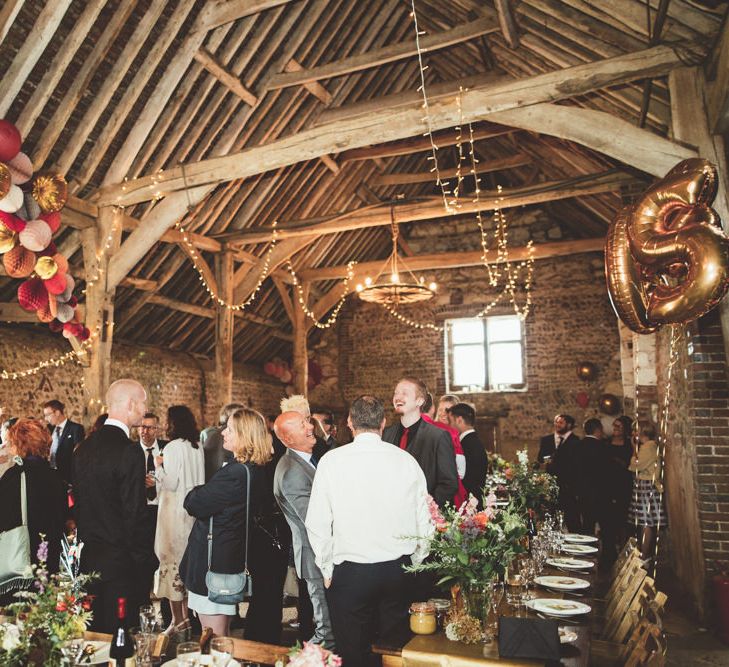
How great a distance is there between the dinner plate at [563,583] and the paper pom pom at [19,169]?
4.63 meters

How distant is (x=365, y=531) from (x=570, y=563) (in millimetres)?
1503

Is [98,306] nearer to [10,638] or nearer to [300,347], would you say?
[300,347]

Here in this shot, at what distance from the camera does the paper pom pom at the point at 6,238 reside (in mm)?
4945

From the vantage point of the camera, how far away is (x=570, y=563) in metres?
3.56

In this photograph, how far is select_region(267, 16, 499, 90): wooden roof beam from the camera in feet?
21.9

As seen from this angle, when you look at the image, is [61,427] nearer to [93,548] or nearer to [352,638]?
[93,548]

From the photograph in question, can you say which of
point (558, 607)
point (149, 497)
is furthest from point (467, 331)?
point (558, 607)

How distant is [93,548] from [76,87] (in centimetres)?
478

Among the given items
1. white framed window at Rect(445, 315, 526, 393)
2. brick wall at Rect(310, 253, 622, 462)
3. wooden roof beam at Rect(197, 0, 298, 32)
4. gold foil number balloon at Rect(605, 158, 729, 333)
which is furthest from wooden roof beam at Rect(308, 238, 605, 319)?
gold foil number balloon at Rect(605, 158, 729, 333)

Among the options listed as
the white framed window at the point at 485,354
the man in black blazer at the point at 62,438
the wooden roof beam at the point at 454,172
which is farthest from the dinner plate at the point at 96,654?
the white framed window at the point at 485,354

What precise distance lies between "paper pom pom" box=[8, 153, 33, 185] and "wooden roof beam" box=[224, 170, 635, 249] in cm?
421

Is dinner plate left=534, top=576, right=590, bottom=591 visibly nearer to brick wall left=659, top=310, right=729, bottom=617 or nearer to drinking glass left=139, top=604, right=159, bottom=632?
drinking glass left=139, top=604, right=159, bottom=632

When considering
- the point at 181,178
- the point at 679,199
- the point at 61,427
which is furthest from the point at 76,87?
the point at 679,199

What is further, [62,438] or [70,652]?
[62,438]
